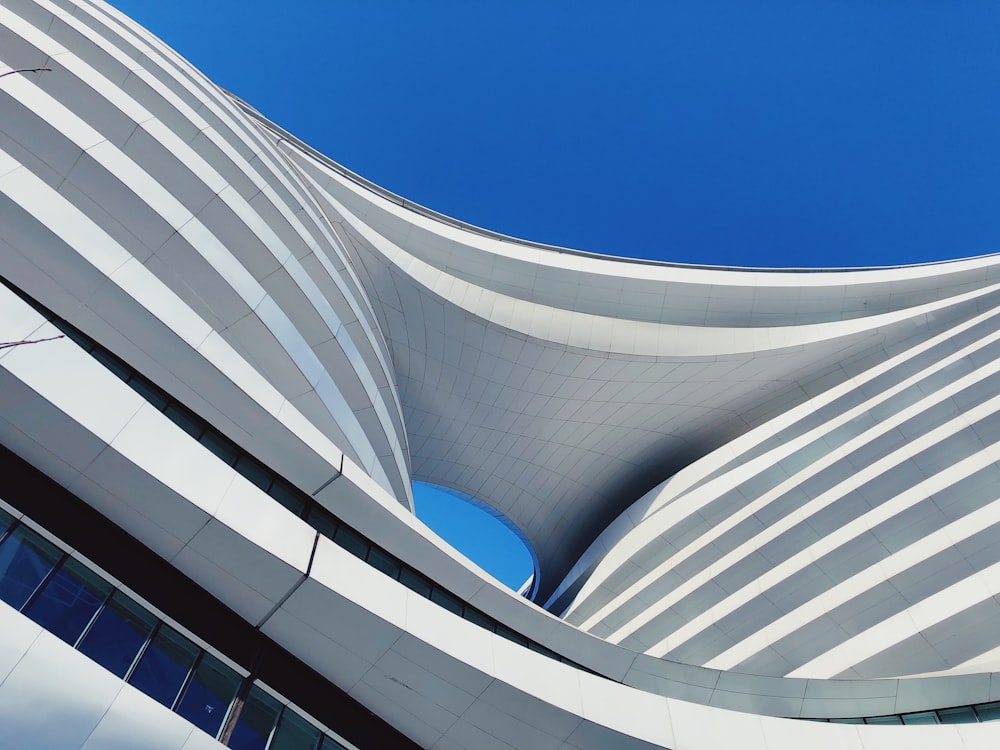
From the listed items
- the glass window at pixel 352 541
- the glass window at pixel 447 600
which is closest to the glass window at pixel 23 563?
the glass window at pixel 352 541

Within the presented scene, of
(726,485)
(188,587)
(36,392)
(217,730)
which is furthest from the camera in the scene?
(726,485)

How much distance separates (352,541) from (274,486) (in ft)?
6.66

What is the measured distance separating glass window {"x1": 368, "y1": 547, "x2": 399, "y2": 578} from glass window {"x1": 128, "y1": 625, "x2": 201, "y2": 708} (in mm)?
3918

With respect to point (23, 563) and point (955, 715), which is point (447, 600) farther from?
point (955, 715)

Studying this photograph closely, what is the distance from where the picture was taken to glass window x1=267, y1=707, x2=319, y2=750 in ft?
31.9

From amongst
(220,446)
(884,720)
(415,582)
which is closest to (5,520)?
(220,446)

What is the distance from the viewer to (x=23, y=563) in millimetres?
8180

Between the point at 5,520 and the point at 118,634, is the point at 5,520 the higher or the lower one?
the higher one

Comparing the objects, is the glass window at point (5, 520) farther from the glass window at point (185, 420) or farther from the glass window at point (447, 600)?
the glass window at point (447, 600)

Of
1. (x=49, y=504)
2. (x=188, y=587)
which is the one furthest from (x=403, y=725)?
(x=49, y=504)

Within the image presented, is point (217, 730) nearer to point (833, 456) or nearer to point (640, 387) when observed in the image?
point (833, 456)

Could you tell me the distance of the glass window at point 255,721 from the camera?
29.8ft

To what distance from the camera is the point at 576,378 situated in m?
29.4

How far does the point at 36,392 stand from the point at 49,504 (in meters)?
2.03
